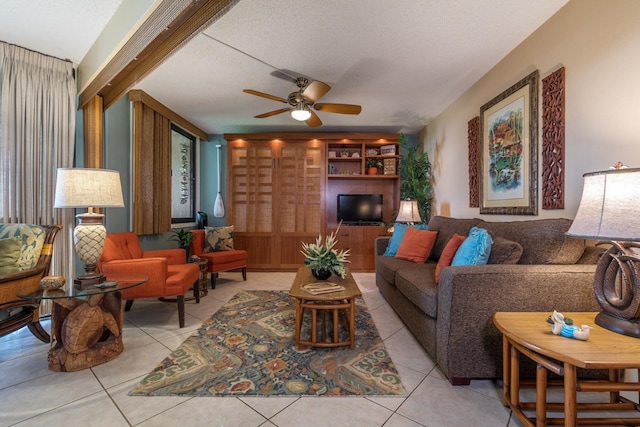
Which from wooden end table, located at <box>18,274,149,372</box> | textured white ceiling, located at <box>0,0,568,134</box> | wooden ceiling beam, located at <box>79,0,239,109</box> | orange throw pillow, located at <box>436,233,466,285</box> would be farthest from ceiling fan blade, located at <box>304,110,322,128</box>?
wooden end table, located at <box>18,274,149,372</box>

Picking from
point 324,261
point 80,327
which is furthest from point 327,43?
point 80,327

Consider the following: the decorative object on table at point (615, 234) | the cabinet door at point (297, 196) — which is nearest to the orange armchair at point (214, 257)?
the cabinet door at point (297, 196)

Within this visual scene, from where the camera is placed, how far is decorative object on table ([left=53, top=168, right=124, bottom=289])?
190 cm

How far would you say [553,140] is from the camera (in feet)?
6.64

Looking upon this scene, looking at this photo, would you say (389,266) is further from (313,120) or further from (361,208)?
(361,208)

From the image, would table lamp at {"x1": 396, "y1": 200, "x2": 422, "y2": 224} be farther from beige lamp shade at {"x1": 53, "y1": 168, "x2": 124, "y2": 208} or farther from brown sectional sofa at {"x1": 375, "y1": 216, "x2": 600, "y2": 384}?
beige lamp shade at {"x1": 53, "y1": 168, "x2": 124, "y2": 208}

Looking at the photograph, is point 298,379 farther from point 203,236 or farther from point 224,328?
point 203,236

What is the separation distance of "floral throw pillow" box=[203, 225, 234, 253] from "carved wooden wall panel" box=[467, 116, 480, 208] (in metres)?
3.29

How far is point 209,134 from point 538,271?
520 cm

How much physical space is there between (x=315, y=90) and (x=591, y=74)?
198cm

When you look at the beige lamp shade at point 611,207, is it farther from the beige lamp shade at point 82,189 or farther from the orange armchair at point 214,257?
the orange armchair at point 214,257

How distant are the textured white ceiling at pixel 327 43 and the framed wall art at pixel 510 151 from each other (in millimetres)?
293

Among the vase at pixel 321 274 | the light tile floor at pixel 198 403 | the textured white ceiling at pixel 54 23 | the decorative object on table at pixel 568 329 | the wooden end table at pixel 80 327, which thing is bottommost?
the light tile floor at pixel 198 403

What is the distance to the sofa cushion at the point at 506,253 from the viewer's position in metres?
1.81
